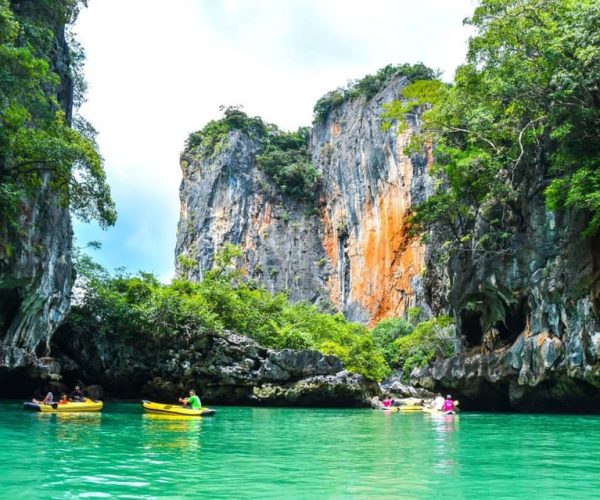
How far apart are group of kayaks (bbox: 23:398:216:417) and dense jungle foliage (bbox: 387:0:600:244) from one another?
12.2 meters

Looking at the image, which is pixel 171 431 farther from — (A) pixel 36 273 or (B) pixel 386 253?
(B) pixel 386 253

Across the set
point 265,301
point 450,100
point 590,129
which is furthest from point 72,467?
point 265,301

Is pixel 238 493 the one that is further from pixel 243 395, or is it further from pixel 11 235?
pixel 243 395

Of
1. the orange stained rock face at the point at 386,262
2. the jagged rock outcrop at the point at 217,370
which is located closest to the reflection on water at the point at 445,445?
the jagged rock outcrop at the point at 217,370

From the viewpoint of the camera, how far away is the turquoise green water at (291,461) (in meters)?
7.14

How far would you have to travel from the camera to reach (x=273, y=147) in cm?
7231

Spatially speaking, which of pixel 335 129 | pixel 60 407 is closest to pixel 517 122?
pixel 60 407

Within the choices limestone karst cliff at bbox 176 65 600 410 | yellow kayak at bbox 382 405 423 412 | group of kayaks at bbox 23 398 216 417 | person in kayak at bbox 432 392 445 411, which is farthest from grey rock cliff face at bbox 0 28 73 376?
limestone karst cliff at bbox 176 65 600 410

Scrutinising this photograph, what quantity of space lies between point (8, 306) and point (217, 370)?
32.5 ft

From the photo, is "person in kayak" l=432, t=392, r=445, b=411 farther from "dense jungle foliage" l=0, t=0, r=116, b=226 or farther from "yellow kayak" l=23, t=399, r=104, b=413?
"dense jungle foliage" l=0, t=0, r=116, b=226

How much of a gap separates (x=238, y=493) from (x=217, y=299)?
1054 inches

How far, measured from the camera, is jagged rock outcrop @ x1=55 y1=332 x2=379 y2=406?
2819 centimetres

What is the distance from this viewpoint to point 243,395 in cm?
2850

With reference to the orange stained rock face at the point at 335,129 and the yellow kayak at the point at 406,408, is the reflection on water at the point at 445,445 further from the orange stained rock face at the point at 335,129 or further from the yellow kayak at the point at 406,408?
the orange stained rock face at the point at 335,129
